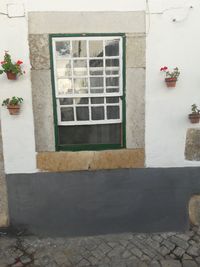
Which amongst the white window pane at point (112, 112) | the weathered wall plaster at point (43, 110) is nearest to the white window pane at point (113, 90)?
the white window pane at point (112, 112)

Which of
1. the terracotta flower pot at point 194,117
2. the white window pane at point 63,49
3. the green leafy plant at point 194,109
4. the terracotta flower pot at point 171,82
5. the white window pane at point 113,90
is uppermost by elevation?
the white window pane at point 63,49

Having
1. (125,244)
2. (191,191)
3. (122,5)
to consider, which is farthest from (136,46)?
(125,244)

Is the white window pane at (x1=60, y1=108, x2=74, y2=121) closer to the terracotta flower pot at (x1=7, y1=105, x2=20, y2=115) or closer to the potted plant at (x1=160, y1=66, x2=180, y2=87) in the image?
the terracotta flower pot at (x1=7, y1=105, x2=20, y2=115)

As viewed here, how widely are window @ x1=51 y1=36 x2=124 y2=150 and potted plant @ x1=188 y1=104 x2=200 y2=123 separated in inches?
37.3

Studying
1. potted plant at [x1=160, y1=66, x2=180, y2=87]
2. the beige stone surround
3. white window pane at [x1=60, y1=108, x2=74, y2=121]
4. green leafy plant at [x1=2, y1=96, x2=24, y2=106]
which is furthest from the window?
potted plant at [x1=160, y1=66, x2=180, y2=87]

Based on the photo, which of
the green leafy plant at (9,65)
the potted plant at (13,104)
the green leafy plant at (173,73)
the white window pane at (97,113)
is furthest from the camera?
the white window pane at (97,113)

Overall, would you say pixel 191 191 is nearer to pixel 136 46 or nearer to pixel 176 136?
pixel 176 136

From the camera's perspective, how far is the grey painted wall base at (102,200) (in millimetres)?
4152

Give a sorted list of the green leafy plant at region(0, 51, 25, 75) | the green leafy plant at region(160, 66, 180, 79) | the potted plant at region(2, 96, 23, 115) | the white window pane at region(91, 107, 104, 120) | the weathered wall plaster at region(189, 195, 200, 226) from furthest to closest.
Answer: the weathered wall plaster at region(189, 195, 200, 226) → the white window pane at region(91, 107, 104, 120) → the green leafy plant at region(160, 66, 180, 79) → the potted plant at region(2, 96, 23, 115) → the green leafy plant at region(0, 51, 25, 75)

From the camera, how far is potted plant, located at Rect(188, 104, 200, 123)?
4002 millimetres

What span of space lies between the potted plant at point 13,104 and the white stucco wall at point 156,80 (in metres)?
0.08

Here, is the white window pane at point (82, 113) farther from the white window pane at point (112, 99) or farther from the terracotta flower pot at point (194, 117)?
the terracotta flower pot at point (194, 117)

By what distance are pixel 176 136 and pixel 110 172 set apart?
1060mm

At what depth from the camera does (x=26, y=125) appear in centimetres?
398
